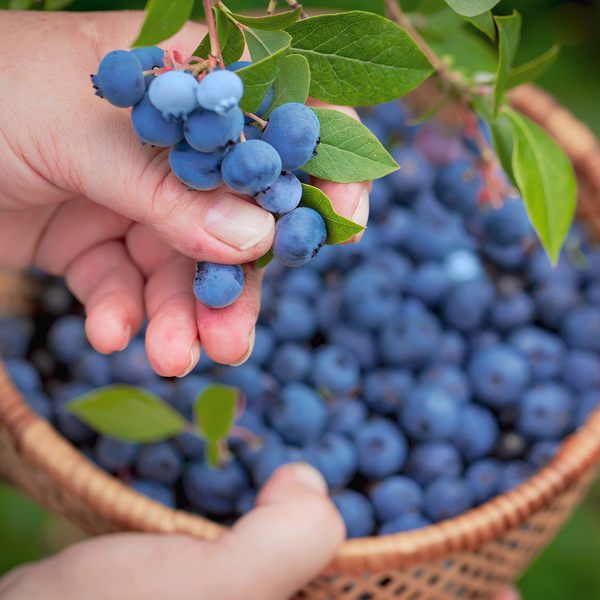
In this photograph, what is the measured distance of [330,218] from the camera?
19.1 inches

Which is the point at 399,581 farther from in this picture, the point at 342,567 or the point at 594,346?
the point at 594,346

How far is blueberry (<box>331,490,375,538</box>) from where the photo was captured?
90 cm

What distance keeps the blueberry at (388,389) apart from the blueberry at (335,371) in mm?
32

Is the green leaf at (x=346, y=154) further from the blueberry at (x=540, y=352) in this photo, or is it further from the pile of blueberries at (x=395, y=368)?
the blueberry at (x=540, y=352)

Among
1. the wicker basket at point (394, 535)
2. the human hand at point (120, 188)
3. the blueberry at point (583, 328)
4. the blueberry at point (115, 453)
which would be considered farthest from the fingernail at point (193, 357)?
the blueberry at point (583, 328)

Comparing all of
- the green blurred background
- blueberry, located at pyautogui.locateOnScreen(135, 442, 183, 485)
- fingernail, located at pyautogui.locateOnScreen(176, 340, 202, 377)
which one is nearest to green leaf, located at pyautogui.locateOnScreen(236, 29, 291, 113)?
fingernail, located at pyautogui.locateOnScreen(176, 340, 202, 377)

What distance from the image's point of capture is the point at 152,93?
380 millimetres

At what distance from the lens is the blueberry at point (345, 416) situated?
1000mm

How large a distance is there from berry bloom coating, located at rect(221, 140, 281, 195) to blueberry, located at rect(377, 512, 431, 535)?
0.67m

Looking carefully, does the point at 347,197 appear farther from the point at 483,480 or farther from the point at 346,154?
the point at 483,480

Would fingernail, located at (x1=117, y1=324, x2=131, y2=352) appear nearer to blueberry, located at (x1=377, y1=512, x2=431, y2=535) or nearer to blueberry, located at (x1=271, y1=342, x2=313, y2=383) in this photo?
blueberry, located at (x1=271, y1=342, x2=313, y2=383)

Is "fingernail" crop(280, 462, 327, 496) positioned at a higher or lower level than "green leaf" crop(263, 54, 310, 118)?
lower

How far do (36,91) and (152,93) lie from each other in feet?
0.86

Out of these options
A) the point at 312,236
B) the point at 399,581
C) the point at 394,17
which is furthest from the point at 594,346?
the point at 312,236
